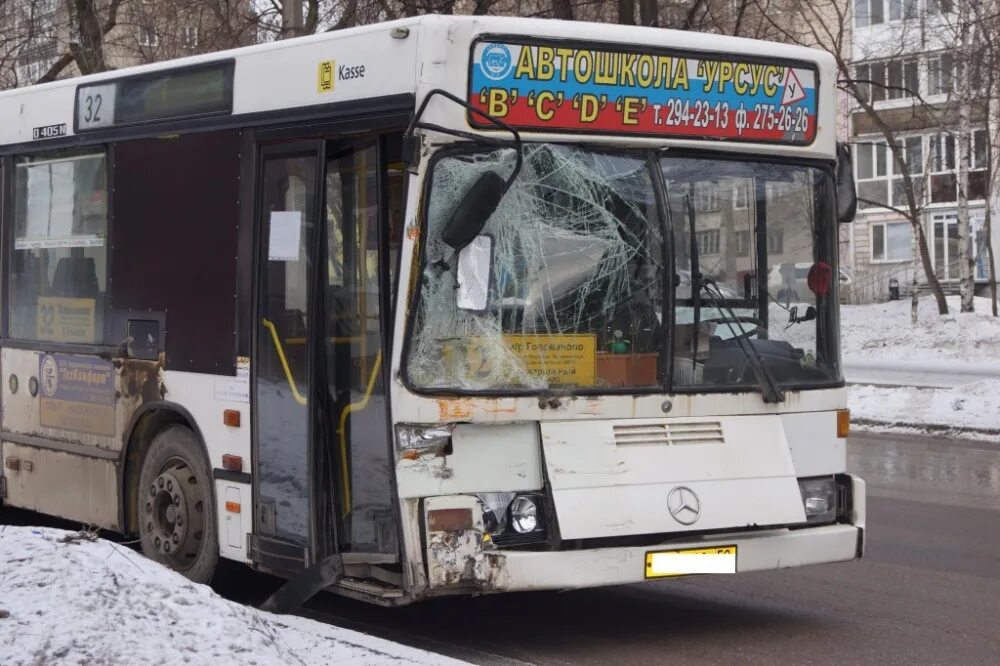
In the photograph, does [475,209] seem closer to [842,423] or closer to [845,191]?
[845,191]

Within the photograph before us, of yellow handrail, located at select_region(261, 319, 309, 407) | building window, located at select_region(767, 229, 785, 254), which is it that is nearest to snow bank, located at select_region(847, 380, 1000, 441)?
building window, located at select_region(767, 229, 785, 254)

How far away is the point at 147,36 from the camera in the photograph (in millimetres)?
28031

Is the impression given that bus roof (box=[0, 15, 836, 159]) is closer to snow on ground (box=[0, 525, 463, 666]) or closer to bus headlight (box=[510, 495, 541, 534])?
bus headlight (box=[510, 495, 541, 534])

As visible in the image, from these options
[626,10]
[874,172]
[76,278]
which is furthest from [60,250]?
[874,172]

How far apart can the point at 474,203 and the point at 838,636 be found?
278cm

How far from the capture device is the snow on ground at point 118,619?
5.11 m

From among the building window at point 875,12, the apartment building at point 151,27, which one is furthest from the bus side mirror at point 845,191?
the building window at point 875,12

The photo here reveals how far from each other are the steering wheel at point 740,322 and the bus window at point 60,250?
3837 mm

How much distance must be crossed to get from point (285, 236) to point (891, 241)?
46437mm

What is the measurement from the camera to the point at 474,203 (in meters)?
6.69

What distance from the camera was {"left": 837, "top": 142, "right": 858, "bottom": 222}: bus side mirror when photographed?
25.8 ft

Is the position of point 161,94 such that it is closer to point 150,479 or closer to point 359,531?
point 150,479

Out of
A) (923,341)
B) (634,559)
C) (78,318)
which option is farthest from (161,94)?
(923,341)

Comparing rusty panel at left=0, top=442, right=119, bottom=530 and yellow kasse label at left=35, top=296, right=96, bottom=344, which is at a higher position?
yellow kasse label at left=35, top=296, right=96, bottom=344
